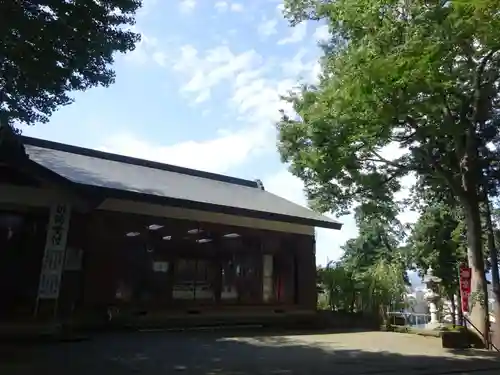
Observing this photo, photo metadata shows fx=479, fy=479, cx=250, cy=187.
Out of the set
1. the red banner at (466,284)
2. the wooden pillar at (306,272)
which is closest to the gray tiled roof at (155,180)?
the wooden pillar at (306,272)

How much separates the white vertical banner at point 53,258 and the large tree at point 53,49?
257 cm

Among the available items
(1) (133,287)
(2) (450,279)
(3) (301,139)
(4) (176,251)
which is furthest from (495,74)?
(2) (450,279)

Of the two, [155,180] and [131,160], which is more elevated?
[131,160]

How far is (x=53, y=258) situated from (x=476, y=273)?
10.6m

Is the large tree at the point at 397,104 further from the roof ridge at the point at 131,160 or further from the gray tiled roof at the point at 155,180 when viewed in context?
the roof ridge at the point at 131,160

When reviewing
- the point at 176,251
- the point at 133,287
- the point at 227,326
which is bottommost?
the point at 227,326

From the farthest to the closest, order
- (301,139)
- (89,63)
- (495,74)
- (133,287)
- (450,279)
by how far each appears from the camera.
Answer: (450,279)
(301,139)
(133,287)
(495,74)
(89,63)

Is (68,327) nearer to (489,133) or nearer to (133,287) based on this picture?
(133,287)

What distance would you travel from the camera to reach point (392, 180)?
1542cm

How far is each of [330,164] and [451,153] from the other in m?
3.80

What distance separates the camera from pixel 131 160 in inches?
647

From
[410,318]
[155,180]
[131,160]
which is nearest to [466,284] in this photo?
[410,318]

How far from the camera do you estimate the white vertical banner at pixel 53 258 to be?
10156mm

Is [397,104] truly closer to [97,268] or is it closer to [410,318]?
[97,268]
